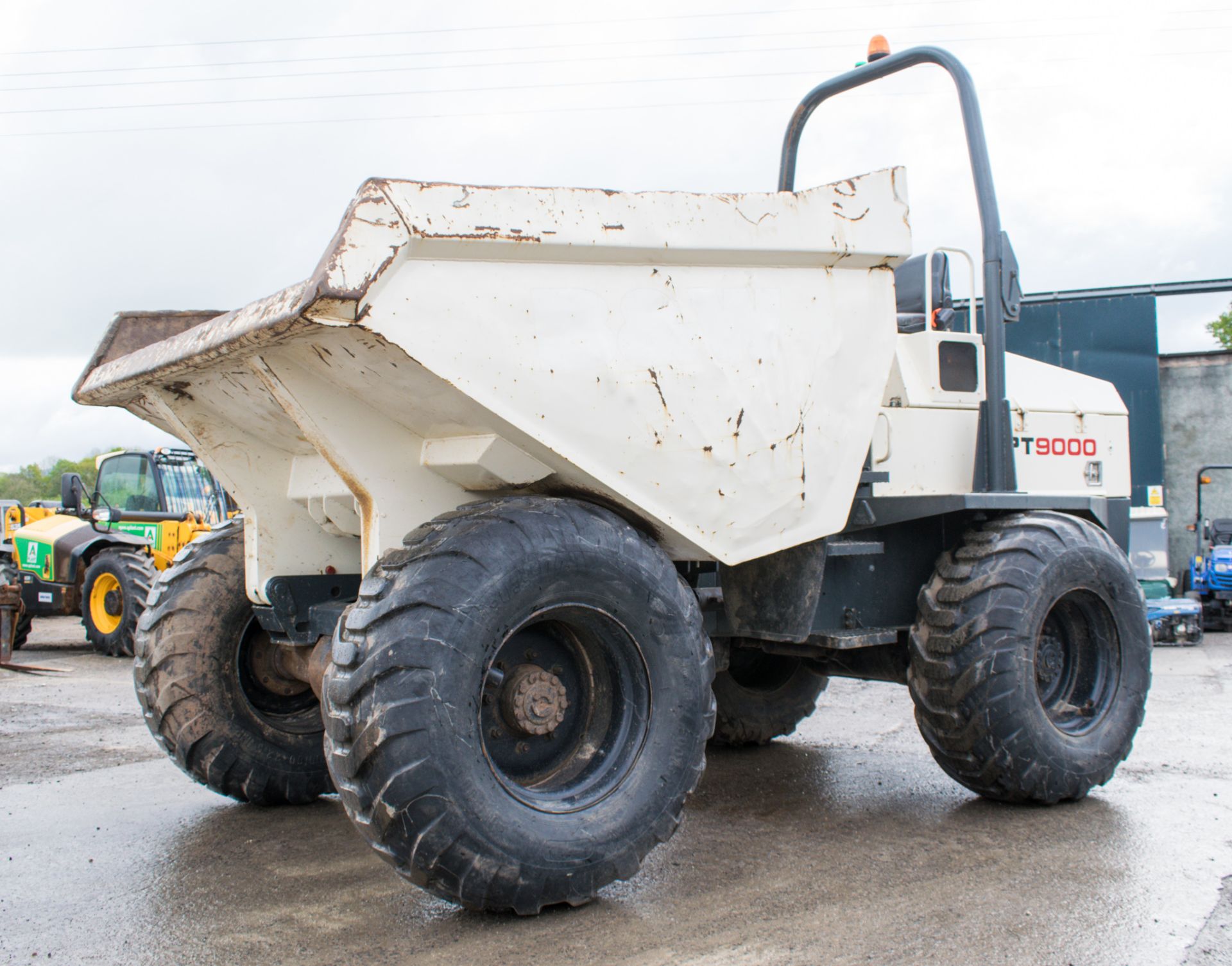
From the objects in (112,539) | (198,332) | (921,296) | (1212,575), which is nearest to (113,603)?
(112,539)

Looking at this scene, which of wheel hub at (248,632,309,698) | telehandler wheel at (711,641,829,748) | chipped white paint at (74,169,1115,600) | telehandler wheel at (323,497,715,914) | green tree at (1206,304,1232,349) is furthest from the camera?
green tree at (1206,304,1232,349)

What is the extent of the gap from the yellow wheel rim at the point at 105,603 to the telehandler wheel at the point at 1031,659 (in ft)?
31.2

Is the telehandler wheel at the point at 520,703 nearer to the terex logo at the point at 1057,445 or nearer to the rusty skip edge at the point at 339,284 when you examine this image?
the rusty skip edge at the point at 339,284

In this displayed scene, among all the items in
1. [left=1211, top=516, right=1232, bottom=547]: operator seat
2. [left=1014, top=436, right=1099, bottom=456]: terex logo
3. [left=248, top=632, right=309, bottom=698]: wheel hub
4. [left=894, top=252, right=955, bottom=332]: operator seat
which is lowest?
[left=1211, top=516, right=1232, bottom=547]: operator seat

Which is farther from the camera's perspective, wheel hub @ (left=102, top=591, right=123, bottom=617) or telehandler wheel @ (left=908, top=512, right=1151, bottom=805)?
wheel hub @ (left=102, top=591, right=123, bottom=617)

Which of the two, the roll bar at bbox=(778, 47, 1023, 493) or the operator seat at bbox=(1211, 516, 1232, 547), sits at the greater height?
the roll bar at bbox=(778, 47, 1023, 493)

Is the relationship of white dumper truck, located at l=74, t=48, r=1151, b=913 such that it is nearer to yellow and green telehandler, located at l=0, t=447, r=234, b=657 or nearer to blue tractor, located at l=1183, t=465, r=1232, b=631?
yellow and green telehandler, located at l=0, t=447, r=234, b=657

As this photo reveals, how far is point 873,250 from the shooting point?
3.96m

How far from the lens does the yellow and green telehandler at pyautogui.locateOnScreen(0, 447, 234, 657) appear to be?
1143cm

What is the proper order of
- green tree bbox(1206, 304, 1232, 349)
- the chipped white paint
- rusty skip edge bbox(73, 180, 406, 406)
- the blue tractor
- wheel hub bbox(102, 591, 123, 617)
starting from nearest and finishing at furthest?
rusty skip edge bbox(73, 180, 406, 406), the chipped white paint, wheel hub bbox(102, 591, 123, 617), the blue tractor, green tree bbox(1206, 304, 1232, 349)

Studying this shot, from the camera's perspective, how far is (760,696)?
5609 mm

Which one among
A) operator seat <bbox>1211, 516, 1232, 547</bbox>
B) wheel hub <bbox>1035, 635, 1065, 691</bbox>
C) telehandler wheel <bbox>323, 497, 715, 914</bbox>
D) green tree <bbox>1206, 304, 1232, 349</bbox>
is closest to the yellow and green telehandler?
telehandler wheel <bbox>323, 497, 715, 914</bbox>

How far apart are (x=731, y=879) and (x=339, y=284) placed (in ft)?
7.06

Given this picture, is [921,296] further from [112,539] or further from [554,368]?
[112,539]
